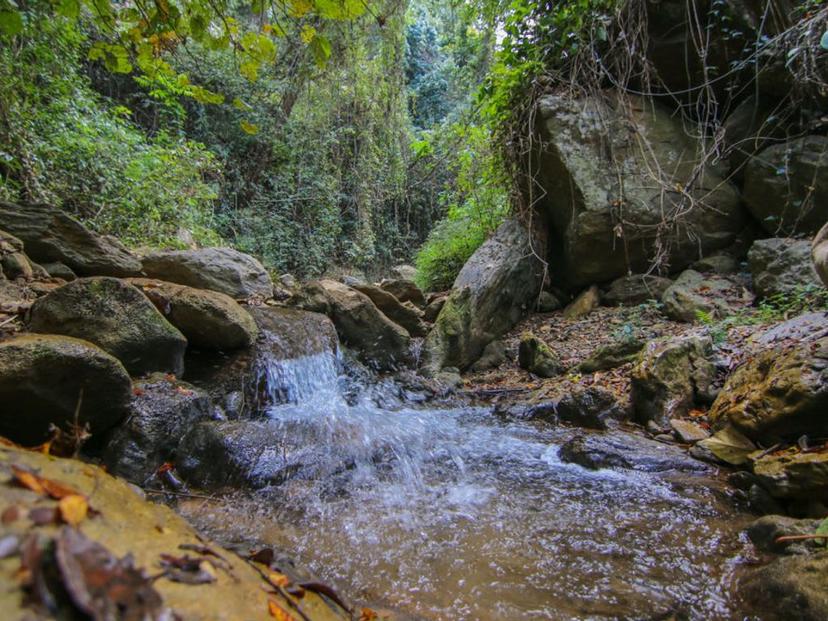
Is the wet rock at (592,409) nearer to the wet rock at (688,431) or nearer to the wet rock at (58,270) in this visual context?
the wet rock at (688,431)

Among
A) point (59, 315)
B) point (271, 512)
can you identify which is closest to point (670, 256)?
point (271, 512)

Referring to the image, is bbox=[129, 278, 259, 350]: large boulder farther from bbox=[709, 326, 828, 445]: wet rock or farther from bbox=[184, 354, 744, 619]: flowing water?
bbox=[709, 326, 828, 445]: wet rock

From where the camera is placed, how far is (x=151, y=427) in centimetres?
261

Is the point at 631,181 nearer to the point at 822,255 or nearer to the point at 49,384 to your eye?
the point at 822,255

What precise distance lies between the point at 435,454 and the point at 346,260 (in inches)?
336

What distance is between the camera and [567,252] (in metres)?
5.93

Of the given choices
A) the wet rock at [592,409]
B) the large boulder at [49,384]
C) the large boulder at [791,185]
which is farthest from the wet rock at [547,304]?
the large boulder at [49,384]

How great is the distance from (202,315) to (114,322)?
792mm

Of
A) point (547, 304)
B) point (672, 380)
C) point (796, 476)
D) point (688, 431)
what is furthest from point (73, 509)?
point (547, 304)

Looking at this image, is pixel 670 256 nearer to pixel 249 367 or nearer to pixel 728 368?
pixel 728 368

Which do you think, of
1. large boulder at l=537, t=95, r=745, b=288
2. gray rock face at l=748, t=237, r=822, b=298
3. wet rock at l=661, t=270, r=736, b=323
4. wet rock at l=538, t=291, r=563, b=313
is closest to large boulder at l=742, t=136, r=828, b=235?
gray rock face at l=748, t=237, r=822, b=298

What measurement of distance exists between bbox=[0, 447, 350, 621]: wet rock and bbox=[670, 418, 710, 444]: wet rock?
2742 mm

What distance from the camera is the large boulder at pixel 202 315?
3648mm

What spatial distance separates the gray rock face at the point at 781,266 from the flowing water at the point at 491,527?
8.95 feet
